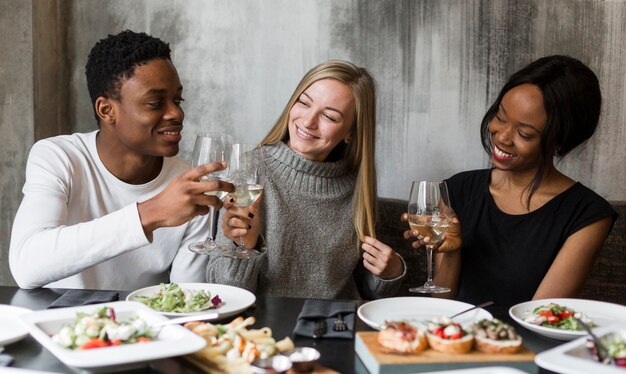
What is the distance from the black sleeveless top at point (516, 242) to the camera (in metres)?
2.42

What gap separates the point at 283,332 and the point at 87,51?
2539mm

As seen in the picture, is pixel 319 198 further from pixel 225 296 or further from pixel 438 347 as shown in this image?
pixel 438 347

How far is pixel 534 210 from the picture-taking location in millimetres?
2475

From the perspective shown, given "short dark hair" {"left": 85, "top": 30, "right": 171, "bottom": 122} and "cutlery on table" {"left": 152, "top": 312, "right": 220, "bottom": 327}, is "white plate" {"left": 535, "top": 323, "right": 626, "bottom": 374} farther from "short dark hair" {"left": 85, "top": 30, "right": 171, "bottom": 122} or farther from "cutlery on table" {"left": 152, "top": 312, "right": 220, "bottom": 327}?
"short dark hair" {"left": 85, "top": 30, "right": 171, "bottom": 122}

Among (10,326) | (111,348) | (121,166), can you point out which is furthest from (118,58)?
(111,348)

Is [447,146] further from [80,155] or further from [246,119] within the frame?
[80,155]

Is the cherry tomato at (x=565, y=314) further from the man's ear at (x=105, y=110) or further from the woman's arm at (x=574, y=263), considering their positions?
the man's ear at (x=105, y=110)

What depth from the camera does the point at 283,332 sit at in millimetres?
1602

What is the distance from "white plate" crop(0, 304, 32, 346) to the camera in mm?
1439

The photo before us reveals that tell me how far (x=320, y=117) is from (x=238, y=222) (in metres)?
0.56

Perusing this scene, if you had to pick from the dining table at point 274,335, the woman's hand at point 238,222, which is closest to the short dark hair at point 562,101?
the dining table at point 274,335

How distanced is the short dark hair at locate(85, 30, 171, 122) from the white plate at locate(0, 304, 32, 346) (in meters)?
0.87

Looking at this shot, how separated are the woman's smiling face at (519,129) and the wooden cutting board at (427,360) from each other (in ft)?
3.63

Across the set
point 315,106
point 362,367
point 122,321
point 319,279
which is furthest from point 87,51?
point 362,367
